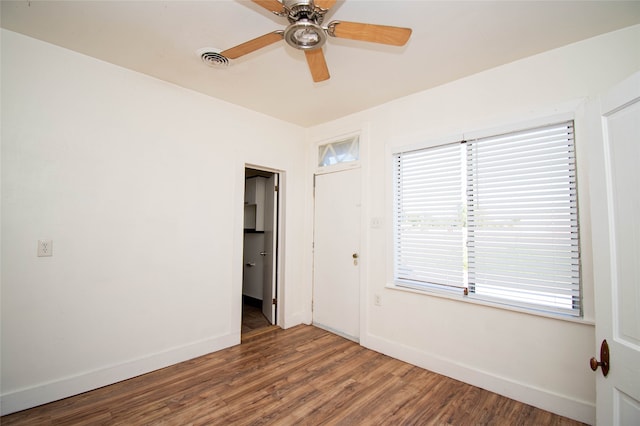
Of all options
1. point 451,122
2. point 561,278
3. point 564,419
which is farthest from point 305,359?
point 451,122

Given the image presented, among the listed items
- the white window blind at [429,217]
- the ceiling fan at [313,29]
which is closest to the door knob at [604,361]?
the white window blind at [429,217]

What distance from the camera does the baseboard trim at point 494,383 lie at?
196cm

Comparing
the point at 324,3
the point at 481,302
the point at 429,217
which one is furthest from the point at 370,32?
the point at 481,302

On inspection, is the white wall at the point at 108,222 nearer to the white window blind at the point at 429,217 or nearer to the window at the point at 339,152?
the window at the point at 339,152

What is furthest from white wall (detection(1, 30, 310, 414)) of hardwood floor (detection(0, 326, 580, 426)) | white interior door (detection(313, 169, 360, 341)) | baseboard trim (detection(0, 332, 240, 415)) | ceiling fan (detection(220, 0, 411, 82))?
ceiling fan (detection(220, 0, 411, 82))

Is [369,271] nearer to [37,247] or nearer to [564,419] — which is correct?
[564,419]

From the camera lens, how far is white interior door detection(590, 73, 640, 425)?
1.15 meters

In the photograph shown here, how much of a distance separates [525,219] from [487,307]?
810 millimetres

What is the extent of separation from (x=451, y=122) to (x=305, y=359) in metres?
2.79

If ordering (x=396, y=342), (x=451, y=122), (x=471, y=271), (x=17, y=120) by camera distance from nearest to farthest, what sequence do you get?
(x=17, y=120) → (x=471, y=271) → (x=451, y=122) → (x=396, y=342)

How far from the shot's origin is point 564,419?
1981 millimetres

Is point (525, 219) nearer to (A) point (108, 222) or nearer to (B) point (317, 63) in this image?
(B) point (317, 63)

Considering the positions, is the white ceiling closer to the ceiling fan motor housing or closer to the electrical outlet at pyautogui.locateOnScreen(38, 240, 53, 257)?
the ceiling fan motor housing

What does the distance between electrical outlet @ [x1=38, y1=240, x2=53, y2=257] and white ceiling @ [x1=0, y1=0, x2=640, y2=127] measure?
5.17 feet
